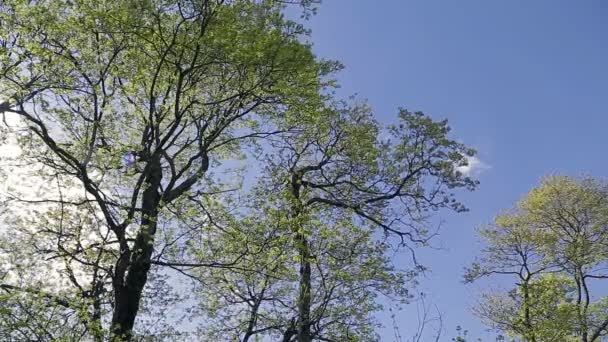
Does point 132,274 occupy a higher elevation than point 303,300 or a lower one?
lower

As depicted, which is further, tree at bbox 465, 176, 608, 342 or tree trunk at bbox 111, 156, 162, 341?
tree at bbox 465, 176, 608, 342

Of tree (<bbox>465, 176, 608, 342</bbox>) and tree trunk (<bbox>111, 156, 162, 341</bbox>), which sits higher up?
tree (<bbox>465, 176, 608, 342</bbox>)

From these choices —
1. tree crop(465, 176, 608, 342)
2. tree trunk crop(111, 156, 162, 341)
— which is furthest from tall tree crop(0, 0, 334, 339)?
tree crop(465, 176, 608, 342)

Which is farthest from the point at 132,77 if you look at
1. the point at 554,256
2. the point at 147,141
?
the point at 554,256

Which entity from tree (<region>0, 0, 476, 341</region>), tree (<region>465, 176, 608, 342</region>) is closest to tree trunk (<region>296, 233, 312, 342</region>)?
tree (<region>0, 0, 476, 341</region>)

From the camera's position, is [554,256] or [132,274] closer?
[132,274]

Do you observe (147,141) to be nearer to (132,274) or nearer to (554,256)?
(132,274)

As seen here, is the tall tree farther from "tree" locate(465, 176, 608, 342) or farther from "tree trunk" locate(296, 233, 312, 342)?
"tree" locate(465, 176, 608, 342)

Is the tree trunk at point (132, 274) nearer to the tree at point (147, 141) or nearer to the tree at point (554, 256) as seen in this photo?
the tree at point (147, 141)

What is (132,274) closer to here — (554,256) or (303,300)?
(303,300)

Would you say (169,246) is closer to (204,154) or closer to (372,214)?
(204,154)

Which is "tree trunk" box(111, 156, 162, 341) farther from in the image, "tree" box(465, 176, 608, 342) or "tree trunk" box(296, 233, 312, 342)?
"tree" box(465, 176, 608, 342)

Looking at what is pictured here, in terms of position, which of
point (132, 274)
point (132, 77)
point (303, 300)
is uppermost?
point (132, 77)

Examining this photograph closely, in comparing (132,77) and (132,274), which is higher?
(132,77)
